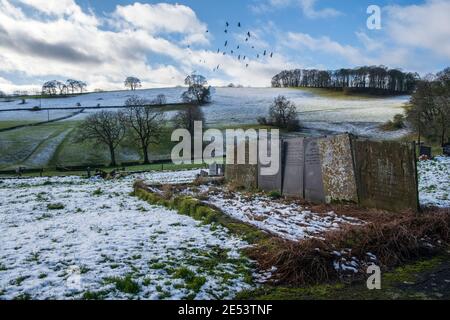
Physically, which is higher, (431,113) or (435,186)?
(431,113)

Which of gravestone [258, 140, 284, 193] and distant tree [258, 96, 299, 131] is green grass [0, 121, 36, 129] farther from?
gravestone [258, 140, 284, 193]

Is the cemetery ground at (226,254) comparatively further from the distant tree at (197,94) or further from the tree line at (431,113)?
the distant tree at (197,94)

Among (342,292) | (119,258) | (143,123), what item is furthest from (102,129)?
(342,292)

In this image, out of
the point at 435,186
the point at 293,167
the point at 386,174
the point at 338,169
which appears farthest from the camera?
the point at 435,186

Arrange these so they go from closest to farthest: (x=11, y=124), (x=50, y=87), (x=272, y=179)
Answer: (x=272, y=179) → (x=11, y=124) → (x=50, y=87)

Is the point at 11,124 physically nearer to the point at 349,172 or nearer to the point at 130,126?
the point at 130,126

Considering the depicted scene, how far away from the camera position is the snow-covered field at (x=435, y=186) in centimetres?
1233

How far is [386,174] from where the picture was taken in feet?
36.7

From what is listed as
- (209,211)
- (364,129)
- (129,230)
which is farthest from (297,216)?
(364,129)

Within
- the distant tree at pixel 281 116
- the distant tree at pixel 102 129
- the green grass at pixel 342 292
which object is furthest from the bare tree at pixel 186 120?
the green grass at pixel 342 292

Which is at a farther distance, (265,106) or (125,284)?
(265,106)

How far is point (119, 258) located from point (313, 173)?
8678mm

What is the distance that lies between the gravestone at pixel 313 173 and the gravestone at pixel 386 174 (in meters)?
1.79

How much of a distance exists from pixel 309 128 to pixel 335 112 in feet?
60.9
